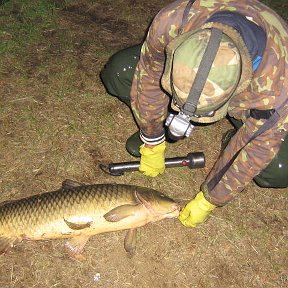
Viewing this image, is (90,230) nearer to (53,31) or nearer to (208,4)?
(208,4)

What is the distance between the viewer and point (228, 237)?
3.67 meters

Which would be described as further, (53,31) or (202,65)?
(53,31)

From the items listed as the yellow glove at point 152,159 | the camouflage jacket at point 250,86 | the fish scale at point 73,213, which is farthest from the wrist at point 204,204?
the yellow glove at point 152,159

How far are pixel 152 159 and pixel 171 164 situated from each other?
242mm

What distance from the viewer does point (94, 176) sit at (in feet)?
12.6

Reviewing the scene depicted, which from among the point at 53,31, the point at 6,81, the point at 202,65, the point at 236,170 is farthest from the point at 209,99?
the point at 53,31

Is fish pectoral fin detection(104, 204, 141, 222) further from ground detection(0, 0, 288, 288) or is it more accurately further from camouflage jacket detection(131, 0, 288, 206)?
camouflage jacket detection(131, 0, 288, 206)

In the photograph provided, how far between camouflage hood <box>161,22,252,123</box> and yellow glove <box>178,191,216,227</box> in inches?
56.3

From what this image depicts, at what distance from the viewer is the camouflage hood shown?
201cm

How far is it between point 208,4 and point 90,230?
2.04m

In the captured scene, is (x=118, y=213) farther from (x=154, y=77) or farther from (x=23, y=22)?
(x=23, y=22)

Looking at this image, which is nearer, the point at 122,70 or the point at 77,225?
the point at 77,225

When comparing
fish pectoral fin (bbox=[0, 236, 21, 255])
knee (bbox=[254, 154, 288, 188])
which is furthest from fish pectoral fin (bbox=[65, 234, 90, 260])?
knee (bbox=[254, 154, 288, 188])

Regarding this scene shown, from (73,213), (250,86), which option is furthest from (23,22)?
(250,86)
